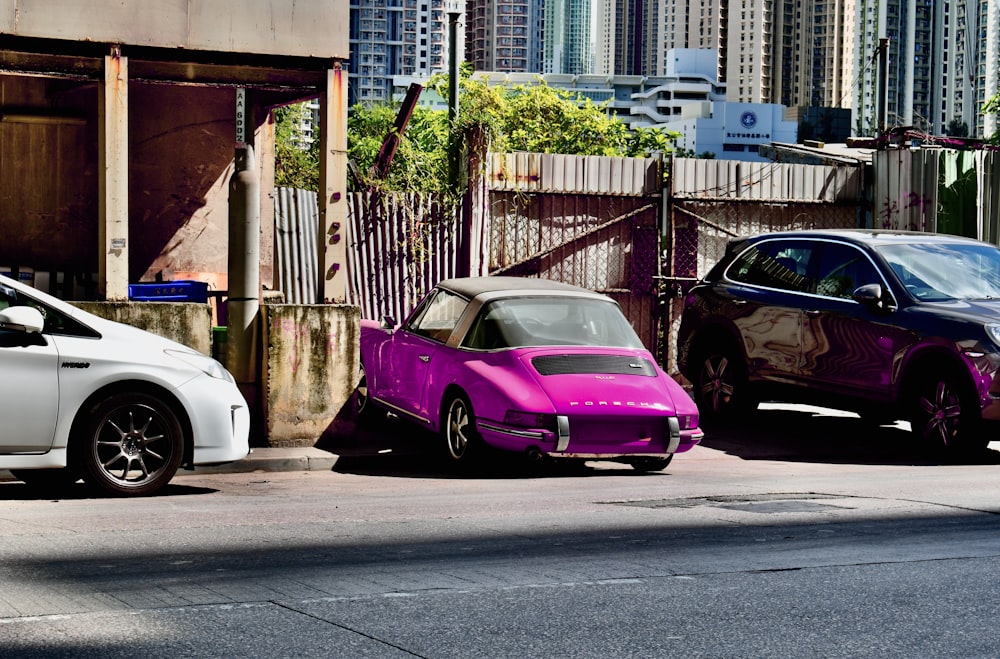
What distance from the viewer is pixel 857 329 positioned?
43.0ft

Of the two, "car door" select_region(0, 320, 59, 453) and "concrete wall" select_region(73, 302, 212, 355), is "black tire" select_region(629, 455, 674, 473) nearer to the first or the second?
"concrete wall" select_region(73, 302, 212, 355)

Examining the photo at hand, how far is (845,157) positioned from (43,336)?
14795 mm

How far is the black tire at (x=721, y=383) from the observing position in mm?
14516

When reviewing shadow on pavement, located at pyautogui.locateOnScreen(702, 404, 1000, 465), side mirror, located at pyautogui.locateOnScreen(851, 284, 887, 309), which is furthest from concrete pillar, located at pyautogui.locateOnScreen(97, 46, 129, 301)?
side mirror, located at pyautogui.locateOnScreen(851, 284, 887, 309)

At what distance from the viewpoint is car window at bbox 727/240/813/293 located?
1403cm

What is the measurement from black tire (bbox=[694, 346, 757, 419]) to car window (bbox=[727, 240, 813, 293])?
2.57ft

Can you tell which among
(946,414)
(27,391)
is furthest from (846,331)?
(27,391)

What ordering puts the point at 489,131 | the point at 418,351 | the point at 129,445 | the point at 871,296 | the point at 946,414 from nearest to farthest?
1. the point at 129,445
2. the point at 946,414
3. the point at 418,351
4. the point at 871,296
5. the point at 489,131

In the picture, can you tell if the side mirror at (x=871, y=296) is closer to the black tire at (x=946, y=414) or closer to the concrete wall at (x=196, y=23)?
the black tire at (x=946, y=414)

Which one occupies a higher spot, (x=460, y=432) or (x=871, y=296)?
(x=871, y=296)

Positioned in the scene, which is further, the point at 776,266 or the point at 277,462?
the point at 776,266

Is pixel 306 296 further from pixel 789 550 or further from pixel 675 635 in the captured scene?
pixel 675 635

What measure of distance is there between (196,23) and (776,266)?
606cm

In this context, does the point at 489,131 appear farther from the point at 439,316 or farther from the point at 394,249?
the point at 439,316
